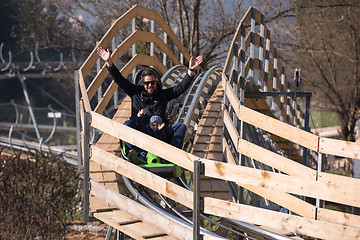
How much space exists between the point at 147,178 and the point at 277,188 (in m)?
1.47

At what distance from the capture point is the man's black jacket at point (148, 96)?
727cm

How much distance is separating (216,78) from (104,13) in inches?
276

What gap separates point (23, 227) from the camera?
884cm

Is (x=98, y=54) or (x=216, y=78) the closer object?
(x=98, y=54)

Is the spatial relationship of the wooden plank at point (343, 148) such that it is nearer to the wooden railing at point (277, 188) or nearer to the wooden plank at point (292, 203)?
the wooden railing at point (277, 188)

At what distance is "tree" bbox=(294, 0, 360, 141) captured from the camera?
16.7m

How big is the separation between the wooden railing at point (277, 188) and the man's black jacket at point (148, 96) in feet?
5.30

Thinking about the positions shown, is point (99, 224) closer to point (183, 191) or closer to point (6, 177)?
point (6, 177)

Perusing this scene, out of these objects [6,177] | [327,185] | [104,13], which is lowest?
[6,177]

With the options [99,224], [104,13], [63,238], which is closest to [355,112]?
[104,13]

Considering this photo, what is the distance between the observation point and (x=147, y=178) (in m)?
5.53

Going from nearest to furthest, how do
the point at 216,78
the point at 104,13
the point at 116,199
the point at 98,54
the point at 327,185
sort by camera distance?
the point at 327,185
the point at 116,199
the point at 98,54
the point at 216,78
the point at 104,13

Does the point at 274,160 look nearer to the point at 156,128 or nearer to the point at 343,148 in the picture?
the point at 343,148

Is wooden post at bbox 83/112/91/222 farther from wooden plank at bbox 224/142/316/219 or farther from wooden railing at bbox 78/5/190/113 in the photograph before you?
wooden plank at bbox 224/142/316/219
